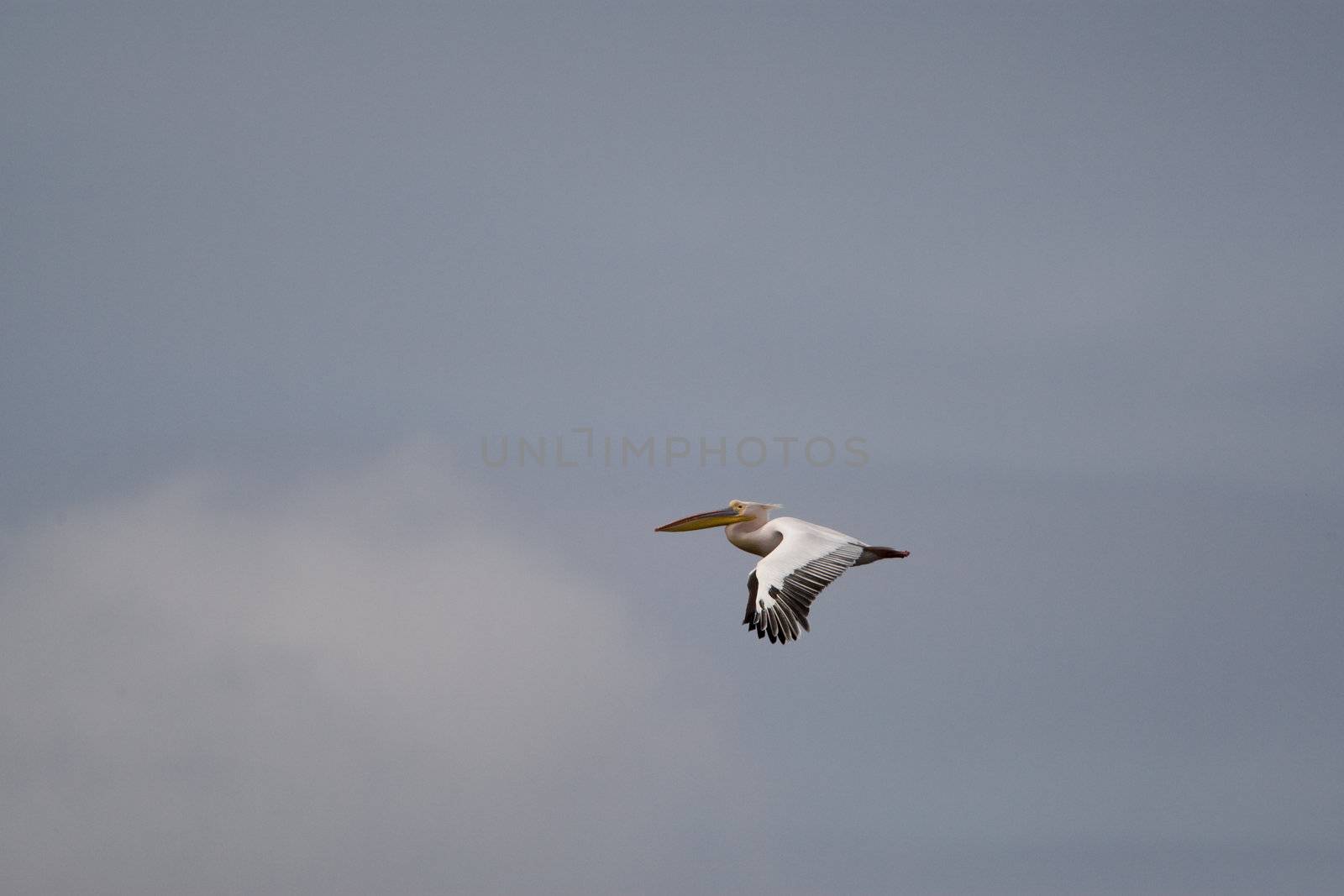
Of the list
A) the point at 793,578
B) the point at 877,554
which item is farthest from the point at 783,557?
the point at 877,554

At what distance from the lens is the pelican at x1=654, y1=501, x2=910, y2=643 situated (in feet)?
99.3

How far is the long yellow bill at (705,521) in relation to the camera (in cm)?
3569

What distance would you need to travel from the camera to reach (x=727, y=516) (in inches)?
1406

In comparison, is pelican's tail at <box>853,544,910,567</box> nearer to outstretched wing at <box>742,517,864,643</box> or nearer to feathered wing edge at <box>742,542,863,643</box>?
outstretched wing at <box>742,517,864,643</box>

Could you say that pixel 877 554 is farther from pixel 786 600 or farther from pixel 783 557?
A: pixel 786 600

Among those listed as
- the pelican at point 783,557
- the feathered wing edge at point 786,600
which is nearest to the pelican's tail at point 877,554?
the pelican at point 783,557

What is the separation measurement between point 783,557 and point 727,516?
4015mm

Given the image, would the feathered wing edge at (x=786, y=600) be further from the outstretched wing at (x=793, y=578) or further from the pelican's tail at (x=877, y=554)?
the pelican's tail at (x=877, y=554)

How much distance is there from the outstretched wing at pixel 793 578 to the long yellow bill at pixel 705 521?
7.50 feet

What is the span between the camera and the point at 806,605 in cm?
3045

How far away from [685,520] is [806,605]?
6112 millimetres

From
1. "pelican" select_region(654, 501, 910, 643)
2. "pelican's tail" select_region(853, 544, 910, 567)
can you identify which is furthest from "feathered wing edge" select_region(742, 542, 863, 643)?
"pelican's tail" select_region(853, 544, 910, 567)

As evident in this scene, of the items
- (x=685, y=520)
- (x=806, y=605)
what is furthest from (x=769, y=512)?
(x=806, y=605)

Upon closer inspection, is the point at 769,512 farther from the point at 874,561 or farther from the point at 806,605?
the point at 806,605
